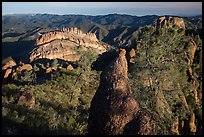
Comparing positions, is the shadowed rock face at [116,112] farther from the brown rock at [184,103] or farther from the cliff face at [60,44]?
the cliff face at [60,44]

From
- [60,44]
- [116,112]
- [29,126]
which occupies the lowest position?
[60,44]

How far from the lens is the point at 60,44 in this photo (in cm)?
7875

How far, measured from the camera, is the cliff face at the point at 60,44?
2756 inches

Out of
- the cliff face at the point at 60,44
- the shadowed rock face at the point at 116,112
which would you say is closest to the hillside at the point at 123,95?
the shadowed rock face at the point at 116,112

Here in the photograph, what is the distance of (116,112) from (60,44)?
6912 centimetres

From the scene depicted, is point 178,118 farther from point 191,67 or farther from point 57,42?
point 57,42

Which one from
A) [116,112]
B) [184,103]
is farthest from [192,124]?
[116,112]

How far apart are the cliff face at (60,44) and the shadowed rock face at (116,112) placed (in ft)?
155

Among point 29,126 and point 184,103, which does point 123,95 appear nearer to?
point 29,126

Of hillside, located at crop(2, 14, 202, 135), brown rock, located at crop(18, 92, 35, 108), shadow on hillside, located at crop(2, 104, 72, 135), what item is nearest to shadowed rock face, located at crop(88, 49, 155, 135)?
hillside, located at crop(2, 14, 202, 135)

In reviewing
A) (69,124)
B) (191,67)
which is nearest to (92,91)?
(191,67)

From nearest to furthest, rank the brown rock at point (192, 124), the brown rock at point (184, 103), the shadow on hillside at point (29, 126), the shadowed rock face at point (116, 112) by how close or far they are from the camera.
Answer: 1. the shadowed rock face at point (116, 112)
2. the shadow on hillside at point (29, 126)
3. the brown rock at point (192, 124)
4. the brown rock at point (184, 103)

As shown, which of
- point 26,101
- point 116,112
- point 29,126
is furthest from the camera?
point 26,101

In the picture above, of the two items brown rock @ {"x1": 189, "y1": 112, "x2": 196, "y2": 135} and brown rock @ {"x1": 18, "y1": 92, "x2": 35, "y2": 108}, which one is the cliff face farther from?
brown rock @ {"x1": 18, "y1": 92, "x2": 35, "y2": 108}
